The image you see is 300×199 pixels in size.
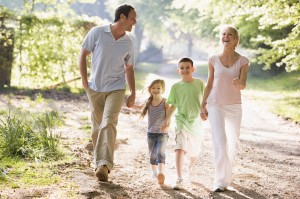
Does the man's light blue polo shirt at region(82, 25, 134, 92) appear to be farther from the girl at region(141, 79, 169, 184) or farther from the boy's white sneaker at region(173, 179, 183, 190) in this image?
the boy's white sneaker at region(173, 179, 183, 190)

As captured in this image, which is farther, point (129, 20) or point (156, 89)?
point (156, 89)

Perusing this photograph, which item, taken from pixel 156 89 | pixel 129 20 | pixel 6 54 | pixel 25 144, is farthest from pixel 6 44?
pixel 129 20

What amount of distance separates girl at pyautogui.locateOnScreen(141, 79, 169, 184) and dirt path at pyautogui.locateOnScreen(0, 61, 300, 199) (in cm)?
32

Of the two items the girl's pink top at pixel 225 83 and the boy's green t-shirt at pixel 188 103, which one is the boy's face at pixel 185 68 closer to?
the boy's green t-shirt at pixel 188 103

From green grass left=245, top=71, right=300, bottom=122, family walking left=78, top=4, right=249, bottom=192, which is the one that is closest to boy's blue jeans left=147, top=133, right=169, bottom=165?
family walking left=78, top=4, right=249, bottom=192

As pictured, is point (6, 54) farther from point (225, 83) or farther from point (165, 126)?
point (225, 83)

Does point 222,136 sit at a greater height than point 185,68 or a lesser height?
lesser

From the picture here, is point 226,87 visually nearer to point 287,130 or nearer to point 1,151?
point 1,151

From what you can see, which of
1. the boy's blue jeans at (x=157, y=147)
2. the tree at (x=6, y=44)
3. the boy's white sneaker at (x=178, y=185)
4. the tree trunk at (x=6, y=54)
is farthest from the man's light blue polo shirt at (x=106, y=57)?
the tree trunk at (x=6, y=54)

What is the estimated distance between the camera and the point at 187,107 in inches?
237

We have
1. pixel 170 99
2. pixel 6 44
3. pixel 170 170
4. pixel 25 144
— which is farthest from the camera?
pixel 6 44

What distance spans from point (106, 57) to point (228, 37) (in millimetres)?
1487

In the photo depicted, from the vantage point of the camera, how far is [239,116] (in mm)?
5691

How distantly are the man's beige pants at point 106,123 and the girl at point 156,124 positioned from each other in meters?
0.53
